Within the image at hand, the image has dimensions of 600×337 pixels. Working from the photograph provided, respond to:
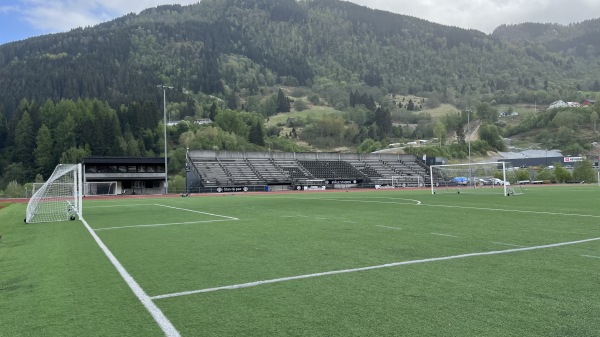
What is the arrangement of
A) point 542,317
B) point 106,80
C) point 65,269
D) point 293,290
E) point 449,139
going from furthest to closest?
point 449,139 → point 106,80 → point 65,269 → point 293,290 → point 542,317

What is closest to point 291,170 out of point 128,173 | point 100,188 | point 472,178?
point 128,173

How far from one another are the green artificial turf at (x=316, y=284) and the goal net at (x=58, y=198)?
25.6 feet

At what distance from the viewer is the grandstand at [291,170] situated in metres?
58.8

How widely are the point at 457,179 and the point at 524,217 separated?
37.8 m

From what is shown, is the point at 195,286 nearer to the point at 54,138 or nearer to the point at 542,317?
the point at 542,317

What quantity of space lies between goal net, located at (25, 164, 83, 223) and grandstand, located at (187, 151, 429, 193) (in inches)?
1138

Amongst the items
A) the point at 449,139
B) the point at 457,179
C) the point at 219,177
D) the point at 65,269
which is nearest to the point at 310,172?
the point at 219,177

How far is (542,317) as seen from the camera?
→ 447 centimetres

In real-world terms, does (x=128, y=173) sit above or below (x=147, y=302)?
above

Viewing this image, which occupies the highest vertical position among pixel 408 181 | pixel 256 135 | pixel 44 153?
pixel 256 135

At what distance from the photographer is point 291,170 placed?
67312 mm

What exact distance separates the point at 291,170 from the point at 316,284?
6125 cm

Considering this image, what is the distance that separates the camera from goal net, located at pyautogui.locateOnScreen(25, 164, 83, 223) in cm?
1920

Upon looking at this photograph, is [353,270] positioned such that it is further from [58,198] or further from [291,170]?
[291,170]
